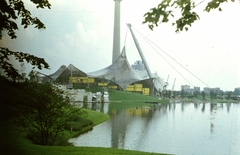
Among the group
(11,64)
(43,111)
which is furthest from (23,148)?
(11,64)

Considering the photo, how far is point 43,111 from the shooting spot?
5.00 m

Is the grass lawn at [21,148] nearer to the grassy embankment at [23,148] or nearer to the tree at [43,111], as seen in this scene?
the grassy embankment at [23,148]

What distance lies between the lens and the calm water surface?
6.45 metres

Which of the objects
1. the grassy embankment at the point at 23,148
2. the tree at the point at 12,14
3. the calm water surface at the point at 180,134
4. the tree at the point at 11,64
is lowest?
the calm water surface at the point at 180,134

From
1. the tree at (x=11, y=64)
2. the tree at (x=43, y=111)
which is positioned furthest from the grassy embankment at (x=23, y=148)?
the tree at (x=11, y=64)

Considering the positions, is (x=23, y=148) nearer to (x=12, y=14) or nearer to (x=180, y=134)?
(x=12, y=14)

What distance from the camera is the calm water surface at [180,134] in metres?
6.45

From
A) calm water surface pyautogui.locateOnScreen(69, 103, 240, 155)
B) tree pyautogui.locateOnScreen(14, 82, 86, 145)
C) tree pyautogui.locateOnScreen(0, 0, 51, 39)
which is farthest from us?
calm water surface pyautogui.locateOnScreen(69, 103, 240, 155)

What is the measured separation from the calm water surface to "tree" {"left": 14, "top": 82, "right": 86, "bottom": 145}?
1006mm

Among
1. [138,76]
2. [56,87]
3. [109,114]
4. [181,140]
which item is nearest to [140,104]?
[109,114]

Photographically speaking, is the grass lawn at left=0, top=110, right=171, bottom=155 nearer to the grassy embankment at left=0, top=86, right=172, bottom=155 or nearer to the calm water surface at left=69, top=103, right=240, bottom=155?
the grassy embankment at left=0, top=86, right=172, bottom=155

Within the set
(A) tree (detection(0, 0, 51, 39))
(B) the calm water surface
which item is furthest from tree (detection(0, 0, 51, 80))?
(B) the calm water surface

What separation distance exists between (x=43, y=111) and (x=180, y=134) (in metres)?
4.38

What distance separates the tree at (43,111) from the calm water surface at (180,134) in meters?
1.01
